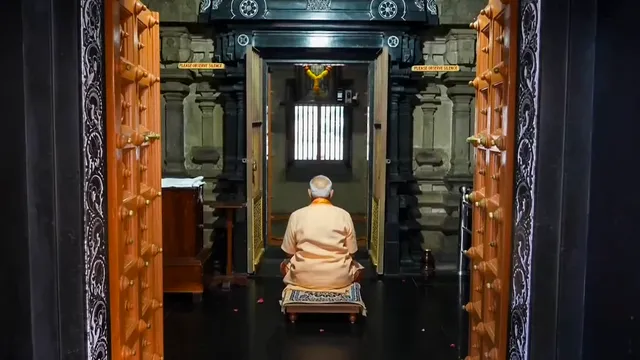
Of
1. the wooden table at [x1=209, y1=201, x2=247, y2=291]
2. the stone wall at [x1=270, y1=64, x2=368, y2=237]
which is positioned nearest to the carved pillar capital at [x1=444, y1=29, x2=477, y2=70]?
the wooden table at [x1=209, y1=201, x2=247, y2=291]

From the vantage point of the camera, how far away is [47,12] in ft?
6.66

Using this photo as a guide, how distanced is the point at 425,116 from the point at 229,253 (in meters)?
2.36

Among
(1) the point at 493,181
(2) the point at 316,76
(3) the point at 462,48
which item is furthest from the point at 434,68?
(1) the point at 493,181

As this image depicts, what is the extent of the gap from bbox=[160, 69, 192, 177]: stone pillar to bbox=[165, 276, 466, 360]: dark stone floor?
59.7 inches

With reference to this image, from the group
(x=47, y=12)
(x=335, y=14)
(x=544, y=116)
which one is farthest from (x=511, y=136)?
(x=335, y=14)

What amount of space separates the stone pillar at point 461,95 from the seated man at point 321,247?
2.01 metres

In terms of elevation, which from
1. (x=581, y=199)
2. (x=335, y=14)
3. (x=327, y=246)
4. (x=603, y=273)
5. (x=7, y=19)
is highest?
(x=335, y=14)

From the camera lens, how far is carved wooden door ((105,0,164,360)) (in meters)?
2.31

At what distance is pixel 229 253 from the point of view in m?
6.18

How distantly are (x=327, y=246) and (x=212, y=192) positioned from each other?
81.2 inches

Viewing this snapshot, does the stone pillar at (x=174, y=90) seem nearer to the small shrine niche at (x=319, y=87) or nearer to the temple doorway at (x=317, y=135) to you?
the temple doorway at (x=317, y=135)

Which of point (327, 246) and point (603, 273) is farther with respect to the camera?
Answer: point (327, 246)

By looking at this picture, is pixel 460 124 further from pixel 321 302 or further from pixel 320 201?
pixel 321 302

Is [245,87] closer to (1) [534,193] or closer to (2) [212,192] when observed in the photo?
(2) [212,192]
